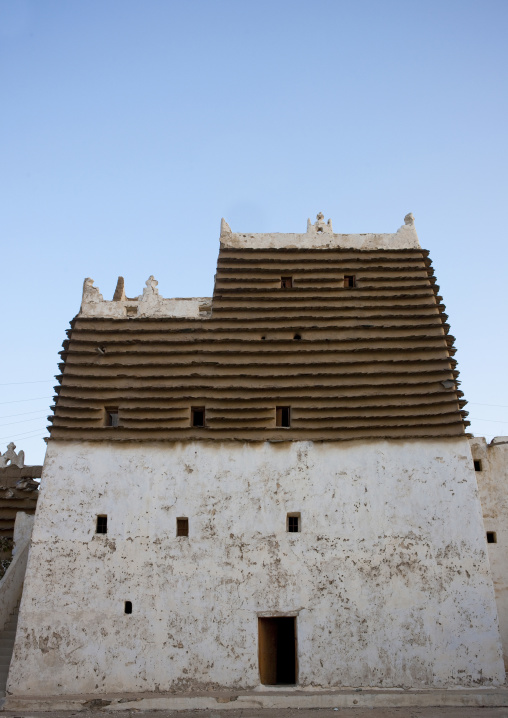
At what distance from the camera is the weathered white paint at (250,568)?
13719 mm

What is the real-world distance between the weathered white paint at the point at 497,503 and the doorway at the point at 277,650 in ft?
15.4

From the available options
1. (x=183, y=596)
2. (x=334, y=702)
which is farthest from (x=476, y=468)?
Result: (x=183, y=596)

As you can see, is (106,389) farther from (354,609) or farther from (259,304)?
(354,609)

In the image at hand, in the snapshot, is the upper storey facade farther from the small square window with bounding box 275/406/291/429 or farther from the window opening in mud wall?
the window opening in mud wall

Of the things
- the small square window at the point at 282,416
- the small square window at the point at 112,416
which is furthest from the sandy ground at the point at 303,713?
the small square window at the point at 112,416

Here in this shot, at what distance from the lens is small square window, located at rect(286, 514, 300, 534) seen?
1468 cm

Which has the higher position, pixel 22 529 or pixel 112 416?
pixel 112 416

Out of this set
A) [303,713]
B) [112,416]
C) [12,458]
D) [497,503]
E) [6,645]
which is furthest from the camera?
[12,458]

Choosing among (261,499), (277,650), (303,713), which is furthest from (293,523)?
(303,713)

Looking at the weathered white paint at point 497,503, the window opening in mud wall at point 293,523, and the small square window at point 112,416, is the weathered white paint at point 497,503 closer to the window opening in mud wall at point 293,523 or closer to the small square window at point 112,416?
the window opening in mud wall at point 293,523

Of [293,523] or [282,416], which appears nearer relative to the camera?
[293,523]

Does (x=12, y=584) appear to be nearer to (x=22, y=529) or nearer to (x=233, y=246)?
(x=22, y=529)

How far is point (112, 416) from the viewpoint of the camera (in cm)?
1591

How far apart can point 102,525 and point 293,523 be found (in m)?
4.09
